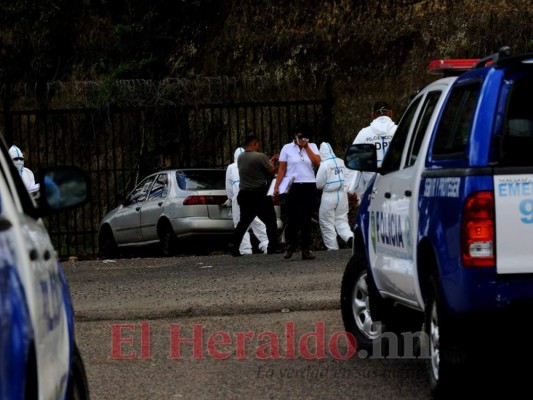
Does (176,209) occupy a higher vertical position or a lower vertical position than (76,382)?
lower

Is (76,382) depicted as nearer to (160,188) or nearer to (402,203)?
(402,203)

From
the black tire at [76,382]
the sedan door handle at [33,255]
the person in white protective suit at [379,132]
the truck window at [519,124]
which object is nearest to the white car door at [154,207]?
the person in white protective suit at [379,132]

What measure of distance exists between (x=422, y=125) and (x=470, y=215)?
186cm

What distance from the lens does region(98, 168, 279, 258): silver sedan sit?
21.1 m

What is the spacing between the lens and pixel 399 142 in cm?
895

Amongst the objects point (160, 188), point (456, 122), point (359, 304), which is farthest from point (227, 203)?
point (456, 122)

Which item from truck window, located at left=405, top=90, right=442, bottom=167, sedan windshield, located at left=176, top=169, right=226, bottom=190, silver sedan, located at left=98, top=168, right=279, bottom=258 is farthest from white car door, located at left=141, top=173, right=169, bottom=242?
truck window, located at left=405, top=90, right=442, bottom=167

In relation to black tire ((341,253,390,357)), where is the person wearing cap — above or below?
below

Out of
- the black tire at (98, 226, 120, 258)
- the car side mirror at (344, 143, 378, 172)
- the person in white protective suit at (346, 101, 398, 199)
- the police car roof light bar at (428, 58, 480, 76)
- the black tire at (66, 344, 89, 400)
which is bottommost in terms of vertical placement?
the black tire at (98, 226, 120, 258)

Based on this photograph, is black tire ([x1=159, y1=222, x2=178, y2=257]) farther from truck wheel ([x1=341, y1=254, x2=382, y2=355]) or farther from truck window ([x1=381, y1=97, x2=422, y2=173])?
truck window ([x1=381, y1=97, x2=422, y2=173])

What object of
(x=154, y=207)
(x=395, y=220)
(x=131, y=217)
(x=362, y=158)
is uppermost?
(x=362, y=158)

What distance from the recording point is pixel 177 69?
31.2 metres

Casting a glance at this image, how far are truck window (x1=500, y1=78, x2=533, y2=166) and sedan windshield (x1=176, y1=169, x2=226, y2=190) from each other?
14431 mm

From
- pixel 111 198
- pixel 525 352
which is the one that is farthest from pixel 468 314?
pixel 111 198
